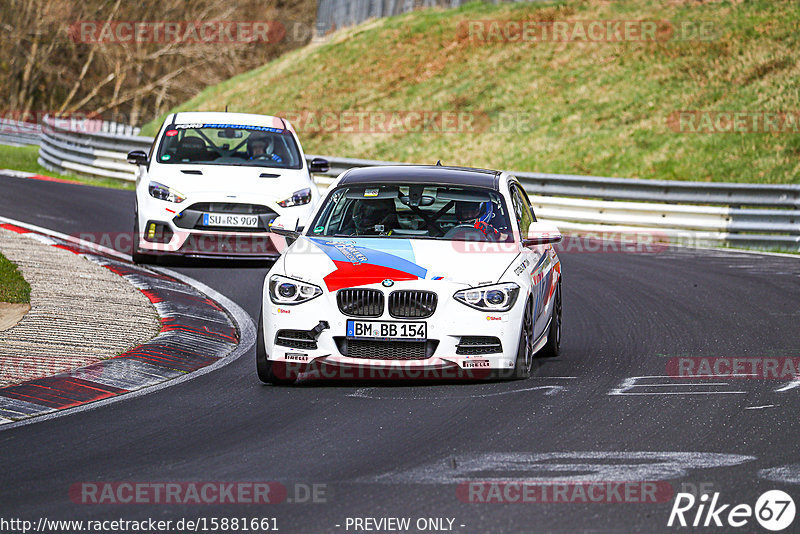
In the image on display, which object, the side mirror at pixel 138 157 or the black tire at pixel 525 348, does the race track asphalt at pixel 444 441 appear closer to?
the black tire at pixel 525 348

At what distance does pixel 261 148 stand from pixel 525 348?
7411 millimetres

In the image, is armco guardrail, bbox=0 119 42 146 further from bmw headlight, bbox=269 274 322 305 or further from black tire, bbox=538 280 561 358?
bmw headlight, bbox=269 274 322 305

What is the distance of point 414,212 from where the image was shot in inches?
383

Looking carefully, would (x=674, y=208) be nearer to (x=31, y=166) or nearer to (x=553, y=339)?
(x=553, y=339)

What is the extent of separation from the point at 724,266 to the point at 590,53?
2194 cm

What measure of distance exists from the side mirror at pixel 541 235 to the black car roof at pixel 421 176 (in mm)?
583

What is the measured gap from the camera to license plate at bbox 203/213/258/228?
13883 millimetres

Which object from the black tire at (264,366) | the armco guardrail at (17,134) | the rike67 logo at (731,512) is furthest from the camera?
the armco guardrail at (17,134)

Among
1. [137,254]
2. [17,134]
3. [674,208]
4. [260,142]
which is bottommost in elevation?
[17,134]

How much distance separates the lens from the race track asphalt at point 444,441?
5.59m

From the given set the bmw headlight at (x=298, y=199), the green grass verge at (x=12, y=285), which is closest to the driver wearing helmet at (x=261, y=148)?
the bmw headlight at (x=298, y=199)

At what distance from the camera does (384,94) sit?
40469mm

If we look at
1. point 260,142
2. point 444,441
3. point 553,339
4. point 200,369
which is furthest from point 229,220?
point 444,441

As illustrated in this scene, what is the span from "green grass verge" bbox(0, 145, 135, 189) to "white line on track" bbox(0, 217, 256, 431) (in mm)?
8943
